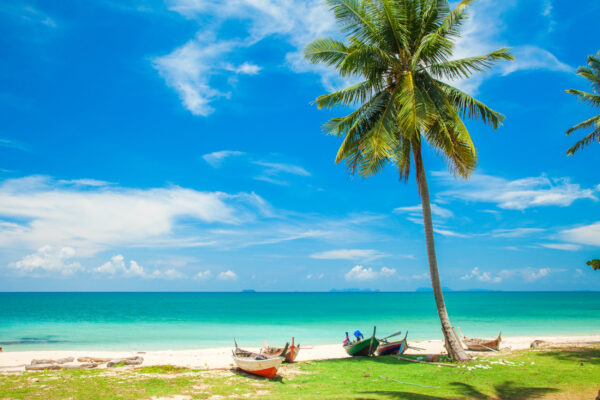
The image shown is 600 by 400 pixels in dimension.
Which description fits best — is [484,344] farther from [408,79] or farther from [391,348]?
[408,79]

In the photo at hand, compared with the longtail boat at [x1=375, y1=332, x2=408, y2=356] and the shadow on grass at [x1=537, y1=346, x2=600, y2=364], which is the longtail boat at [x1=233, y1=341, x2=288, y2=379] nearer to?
the longtail boat at [x1=375, y1=332, x2=408, y2=356]

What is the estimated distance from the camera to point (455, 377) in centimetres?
980

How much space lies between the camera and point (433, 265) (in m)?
12.0

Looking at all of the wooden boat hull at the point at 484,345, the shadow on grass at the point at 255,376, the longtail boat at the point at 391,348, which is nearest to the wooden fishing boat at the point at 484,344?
the wooden boat hull at the point at 484,345

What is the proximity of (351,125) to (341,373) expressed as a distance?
A: 8032 mm

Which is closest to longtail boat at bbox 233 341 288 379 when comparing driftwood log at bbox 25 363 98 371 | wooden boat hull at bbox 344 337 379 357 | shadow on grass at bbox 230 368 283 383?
shadow on grass at bbox 230 368 283 383

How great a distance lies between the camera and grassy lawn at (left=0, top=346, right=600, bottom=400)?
8445 mm

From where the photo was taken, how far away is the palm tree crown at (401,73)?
11.4 metres

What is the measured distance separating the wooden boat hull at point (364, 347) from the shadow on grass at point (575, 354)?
5554mm

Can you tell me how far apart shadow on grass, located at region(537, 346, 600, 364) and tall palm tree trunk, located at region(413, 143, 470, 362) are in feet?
11.3

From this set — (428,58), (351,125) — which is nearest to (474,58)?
(428,58)

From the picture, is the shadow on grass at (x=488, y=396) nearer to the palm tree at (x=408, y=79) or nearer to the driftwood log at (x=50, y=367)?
the palm tree at (x=408, y=79)

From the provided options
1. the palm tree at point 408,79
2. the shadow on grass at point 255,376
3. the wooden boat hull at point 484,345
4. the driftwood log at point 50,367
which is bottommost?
the driftwood log at point 50,367

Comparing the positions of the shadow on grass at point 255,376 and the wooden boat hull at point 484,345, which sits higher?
the wooden boat hull at point 484,345
